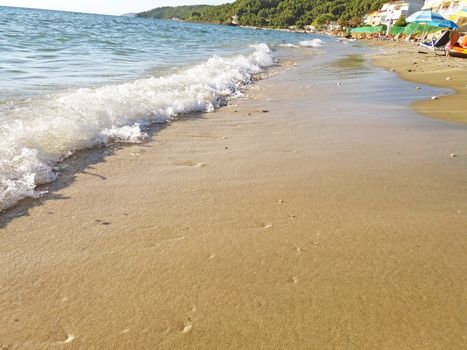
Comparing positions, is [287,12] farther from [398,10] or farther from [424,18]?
[424,18]

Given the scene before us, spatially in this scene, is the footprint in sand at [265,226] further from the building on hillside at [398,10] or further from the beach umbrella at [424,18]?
the building on hillside at [398,10]

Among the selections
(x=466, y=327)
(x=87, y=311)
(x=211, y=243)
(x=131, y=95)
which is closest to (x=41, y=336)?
(x=87, y=311)

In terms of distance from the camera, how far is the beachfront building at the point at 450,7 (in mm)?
45588

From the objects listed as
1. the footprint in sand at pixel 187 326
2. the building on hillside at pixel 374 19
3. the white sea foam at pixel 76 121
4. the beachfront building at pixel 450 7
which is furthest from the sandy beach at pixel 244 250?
the building on hillside at pixel 374 19

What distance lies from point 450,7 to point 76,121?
59.8 meters

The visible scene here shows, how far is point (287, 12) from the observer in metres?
139

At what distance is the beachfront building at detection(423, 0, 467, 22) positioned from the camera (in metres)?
45.6

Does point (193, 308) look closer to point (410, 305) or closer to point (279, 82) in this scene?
point (410, 305)

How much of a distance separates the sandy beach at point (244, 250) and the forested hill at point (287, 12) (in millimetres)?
113888

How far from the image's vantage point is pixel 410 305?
194 cm

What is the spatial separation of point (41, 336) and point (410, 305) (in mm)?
1767

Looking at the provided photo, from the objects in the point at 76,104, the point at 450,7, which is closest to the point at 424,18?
the point at 76,104

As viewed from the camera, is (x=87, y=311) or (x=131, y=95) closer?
(x=87, y=311)

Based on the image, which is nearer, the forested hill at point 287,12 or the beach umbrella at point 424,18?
the beach umbrella at point 424,18
